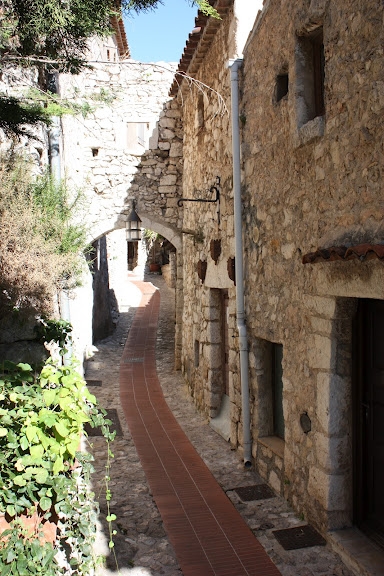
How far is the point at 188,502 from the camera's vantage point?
555cm

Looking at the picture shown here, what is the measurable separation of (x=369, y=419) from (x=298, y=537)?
122 centimetres

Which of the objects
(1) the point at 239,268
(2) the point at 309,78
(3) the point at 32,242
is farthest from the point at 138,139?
(2) the point at 309,78

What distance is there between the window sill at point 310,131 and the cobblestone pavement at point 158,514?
3320mm

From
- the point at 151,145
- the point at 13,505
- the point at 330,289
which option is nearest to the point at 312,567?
the point at 330,289

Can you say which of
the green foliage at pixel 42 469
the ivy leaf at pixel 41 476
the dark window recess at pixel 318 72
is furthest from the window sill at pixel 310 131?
the ivy leaf at pixel 41 476

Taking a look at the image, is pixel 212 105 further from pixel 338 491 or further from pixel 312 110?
pixel 338 491

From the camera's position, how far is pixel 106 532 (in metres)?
4.84

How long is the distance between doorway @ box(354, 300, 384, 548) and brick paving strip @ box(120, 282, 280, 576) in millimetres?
853

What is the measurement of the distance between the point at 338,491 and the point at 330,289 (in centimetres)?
161

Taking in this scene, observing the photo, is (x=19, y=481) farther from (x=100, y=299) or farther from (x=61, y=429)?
(x=100, y=299)

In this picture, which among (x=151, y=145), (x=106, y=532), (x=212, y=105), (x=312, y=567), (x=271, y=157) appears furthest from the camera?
(x=151, y=145)

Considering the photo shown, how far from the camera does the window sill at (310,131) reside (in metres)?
4.56

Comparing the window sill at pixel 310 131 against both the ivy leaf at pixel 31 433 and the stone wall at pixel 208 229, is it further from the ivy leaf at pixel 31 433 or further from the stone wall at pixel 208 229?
the ivy leaf at pixel 31 433

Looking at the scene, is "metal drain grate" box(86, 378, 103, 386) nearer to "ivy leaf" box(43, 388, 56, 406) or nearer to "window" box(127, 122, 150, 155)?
"window" box(127, 122, 150, 155)
